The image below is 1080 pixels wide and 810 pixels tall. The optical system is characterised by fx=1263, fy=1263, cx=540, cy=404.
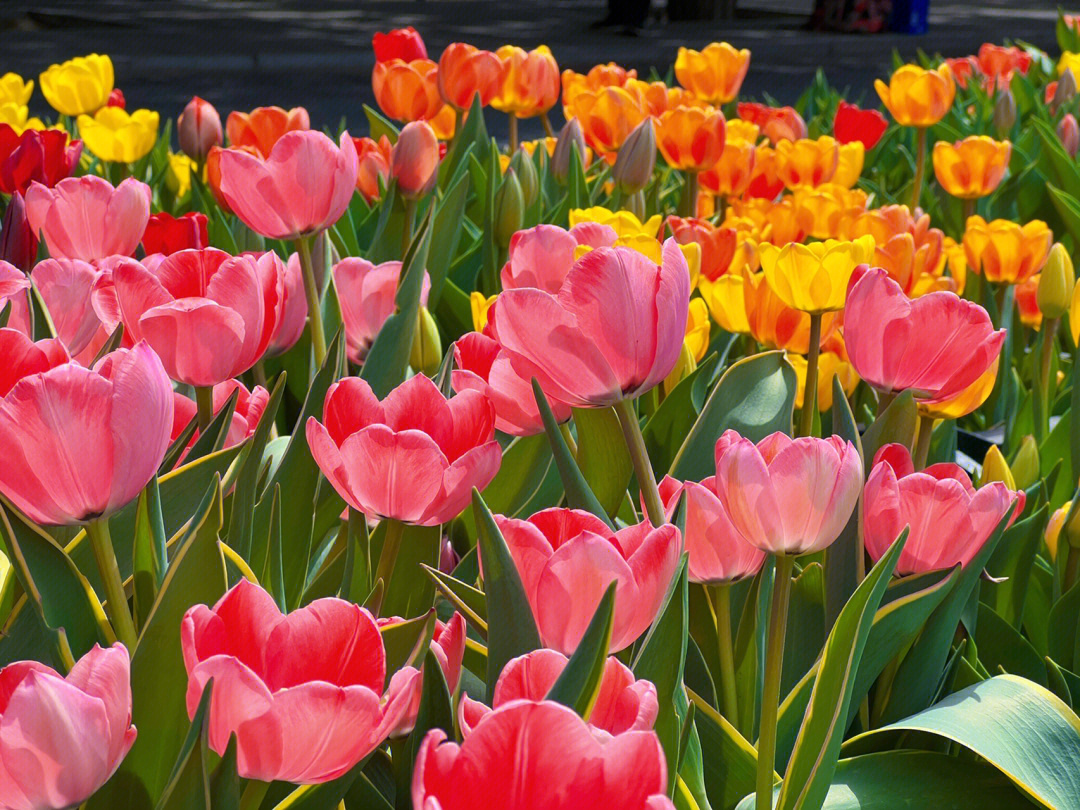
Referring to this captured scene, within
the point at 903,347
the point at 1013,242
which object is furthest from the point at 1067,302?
the point at 903,347

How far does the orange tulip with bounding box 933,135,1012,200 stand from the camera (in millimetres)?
2006

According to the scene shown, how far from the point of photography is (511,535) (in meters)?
0.62

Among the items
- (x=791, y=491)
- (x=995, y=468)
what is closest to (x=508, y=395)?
(x=791, y=491)

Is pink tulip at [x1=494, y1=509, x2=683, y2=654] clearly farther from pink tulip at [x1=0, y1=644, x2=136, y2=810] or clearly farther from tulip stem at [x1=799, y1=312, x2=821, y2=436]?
tulip stem at [x1=799, y1=312, x2=821, y2=436]

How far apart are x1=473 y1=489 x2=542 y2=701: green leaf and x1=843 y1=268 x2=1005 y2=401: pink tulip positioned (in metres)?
0.42

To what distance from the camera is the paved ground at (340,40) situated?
9898 mm

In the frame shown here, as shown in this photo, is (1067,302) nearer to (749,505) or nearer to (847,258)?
(847,258)

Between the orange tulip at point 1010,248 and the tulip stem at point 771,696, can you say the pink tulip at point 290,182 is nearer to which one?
the tulip stem at point 771,696

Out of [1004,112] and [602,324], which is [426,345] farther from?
[1004,112]

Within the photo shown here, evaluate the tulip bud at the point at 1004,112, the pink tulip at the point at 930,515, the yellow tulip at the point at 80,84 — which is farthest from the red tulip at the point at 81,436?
the tulip bud at the point at 1004,112

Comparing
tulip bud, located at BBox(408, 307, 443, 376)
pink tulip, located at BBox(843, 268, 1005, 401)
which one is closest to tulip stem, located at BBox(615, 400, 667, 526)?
pink tulip, located at BBox(843, 268, 1005, 401)

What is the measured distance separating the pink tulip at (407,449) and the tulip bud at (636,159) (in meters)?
1.06

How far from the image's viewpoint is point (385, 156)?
2.09 meters

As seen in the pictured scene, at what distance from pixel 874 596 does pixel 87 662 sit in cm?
35
